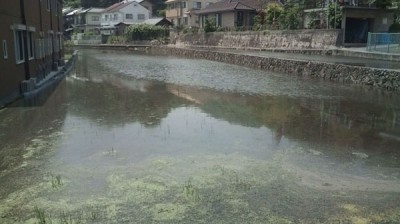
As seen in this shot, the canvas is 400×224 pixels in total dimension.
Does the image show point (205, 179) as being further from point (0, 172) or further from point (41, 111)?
point (41, 111)

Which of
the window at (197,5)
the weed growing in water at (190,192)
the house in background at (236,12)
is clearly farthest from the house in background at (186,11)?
the weed growing in water at (190,192)

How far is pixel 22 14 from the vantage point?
52.1 feet

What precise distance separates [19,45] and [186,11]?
54914 millimetres

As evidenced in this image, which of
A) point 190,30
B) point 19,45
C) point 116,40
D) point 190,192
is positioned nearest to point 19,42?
point 19,45

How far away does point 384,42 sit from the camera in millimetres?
27125

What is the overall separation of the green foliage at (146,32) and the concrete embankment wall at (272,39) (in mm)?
8388

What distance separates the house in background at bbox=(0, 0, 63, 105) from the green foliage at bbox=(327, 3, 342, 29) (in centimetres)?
2158

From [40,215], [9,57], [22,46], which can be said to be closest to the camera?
[40,215]

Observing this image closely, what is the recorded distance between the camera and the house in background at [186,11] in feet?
219

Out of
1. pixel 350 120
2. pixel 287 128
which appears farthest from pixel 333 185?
pixel 350 120

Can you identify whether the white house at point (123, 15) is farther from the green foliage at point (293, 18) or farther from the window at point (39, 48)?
the window at point (39, 48)

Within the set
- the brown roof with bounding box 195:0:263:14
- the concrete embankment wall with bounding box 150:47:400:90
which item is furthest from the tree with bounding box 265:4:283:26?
the concrete embankment wall with bounding box 150:47:400:90

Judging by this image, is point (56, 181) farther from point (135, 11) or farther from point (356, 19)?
point (135, 11)

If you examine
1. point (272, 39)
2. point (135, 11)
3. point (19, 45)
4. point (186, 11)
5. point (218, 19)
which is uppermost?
point (135, 11)
